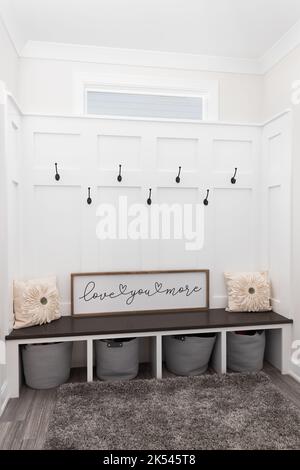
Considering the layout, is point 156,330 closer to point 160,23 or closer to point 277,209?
point 277,209

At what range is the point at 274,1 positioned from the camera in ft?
7.43

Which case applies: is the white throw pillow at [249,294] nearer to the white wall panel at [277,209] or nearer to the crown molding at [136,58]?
the white wall panel at [277,209]

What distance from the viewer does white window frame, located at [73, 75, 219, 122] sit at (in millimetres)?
2818

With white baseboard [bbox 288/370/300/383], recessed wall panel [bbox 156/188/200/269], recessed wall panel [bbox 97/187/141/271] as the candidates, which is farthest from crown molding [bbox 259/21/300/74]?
white baseboard [bbox 288/370/300/383]

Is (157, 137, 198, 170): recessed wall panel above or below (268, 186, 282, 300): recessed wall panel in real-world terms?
above

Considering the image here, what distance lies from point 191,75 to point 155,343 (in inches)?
85.8

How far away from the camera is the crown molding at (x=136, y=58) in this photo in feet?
9.03

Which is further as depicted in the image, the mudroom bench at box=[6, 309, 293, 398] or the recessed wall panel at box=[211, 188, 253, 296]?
the recessed wall panel at box=[211, 188, 253, 296]

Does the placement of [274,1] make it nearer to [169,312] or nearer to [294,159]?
[294,159]

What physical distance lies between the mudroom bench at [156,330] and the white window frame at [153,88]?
5.09ft

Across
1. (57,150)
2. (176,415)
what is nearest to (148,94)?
(57,150)

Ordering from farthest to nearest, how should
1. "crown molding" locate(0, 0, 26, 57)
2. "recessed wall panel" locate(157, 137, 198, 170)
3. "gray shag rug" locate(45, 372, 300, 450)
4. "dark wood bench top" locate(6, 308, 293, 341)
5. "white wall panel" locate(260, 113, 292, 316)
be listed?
"recessed wall panel" locate(157, 137, 198, 170) → "white wall panel" locate(260, 113, 292, 316) → "dark wood bench top" locate(6, 308, 293, 341) → "crown molding" locate(0, 0, 26, 57) → "gray shag rug" locate(45, 372, 300, 450)

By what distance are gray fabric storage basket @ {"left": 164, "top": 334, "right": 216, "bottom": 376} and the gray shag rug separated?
12cm

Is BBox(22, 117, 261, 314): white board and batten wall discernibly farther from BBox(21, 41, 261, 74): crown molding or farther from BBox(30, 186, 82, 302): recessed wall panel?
BBox(21, 41, 261, 74): crown molding
